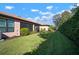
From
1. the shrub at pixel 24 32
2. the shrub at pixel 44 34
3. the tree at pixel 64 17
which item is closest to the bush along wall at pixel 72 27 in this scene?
the tree at pixel 64 17

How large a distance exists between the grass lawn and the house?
0.16m

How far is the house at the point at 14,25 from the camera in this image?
9.38 metres

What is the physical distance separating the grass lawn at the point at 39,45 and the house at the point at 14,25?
16 centimetres

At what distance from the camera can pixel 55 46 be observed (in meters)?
9.36

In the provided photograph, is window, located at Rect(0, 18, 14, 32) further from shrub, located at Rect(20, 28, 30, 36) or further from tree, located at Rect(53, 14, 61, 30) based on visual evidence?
tree, located at Rect(53, 14, 61, 30)

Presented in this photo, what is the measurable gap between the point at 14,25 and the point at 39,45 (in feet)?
2.33

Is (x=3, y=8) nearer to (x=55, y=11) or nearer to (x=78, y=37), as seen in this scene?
(x=55, y=11)

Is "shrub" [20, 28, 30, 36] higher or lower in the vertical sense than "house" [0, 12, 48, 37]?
lower

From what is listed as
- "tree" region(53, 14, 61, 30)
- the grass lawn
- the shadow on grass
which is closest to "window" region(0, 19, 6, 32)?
the grass lawn

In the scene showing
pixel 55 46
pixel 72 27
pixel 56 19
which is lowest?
pixel 55 46

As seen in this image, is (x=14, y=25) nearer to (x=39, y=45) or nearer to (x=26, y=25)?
(x=26, y=25)

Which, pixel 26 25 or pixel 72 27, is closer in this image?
pixel 72 27

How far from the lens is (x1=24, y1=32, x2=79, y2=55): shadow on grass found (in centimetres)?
929

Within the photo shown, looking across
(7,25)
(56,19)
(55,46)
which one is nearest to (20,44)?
(7,25)
